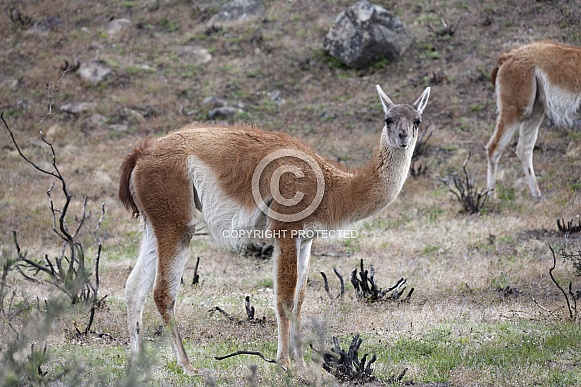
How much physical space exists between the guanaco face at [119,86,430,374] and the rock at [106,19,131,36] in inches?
680

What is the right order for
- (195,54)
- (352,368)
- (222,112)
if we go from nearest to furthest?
(352,368), (222,112), (195,54)

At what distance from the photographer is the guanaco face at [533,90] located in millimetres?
11648

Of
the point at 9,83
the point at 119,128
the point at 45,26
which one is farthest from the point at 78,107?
the point at 45,26

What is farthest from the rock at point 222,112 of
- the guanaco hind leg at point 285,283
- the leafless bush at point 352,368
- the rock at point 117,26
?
the leafless bush at point 352,368

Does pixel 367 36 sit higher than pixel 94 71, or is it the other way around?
pixel 367 36

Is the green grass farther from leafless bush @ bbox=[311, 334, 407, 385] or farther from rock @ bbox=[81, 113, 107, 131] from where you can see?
rock @ bbox=[81, 113, 107, 131]

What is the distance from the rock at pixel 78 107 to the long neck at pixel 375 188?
1365 cm

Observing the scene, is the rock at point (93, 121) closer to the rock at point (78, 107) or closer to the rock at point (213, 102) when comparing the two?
the rock at point (78, 107)

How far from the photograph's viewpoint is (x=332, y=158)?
599 inches

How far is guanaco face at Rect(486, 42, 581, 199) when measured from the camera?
11.6 m

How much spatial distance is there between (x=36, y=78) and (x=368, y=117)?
9400 millimetres

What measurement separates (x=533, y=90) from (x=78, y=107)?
11.7 metres

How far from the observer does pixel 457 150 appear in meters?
15.1
